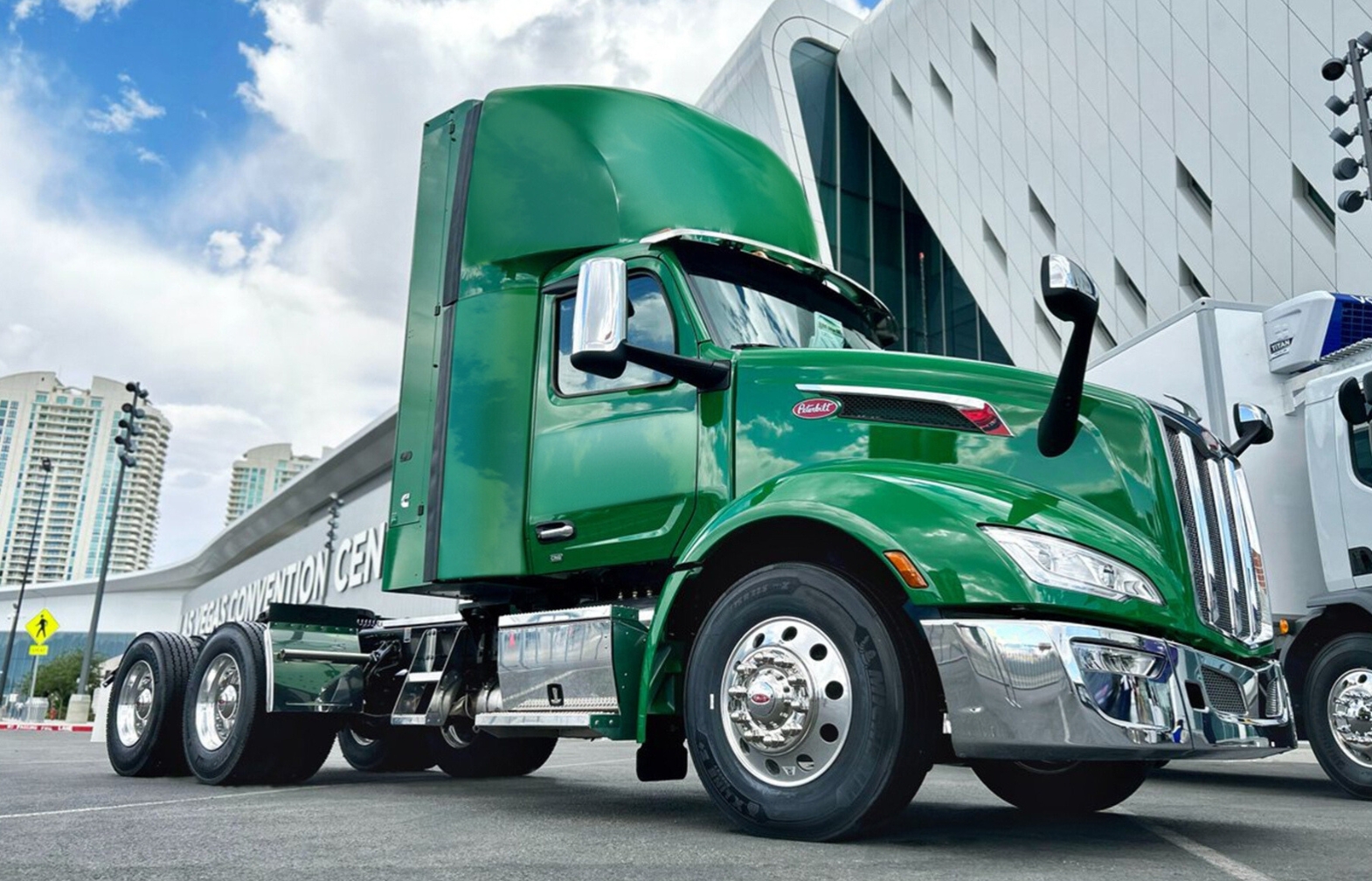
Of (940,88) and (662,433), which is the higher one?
(940,88)

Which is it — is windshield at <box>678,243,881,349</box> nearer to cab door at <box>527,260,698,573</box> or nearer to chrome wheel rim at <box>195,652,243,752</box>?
cab door at <box>527,260,698,573</box>

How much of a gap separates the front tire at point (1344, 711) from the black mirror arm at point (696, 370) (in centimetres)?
510

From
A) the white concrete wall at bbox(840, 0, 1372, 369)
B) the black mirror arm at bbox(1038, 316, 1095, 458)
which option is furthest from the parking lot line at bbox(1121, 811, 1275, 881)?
the white concrete wall at bbox(840, 0, 1372, 369)

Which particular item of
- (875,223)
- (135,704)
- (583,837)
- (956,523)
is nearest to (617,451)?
(583,837)

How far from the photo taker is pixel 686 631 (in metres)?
Result: 4.86

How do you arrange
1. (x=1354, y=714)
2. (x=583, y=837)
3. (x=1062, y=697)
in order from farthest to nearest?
(x=1354, y=714) → (x=583, y=837) → (x=1062, y=697)

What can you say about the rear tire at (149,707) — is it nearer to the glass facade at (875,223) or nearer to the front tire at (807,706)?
the front tire at (807,706)

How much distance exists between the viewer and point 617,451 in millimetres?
5453

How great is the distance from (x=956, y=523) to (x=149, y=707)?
19.3 feet

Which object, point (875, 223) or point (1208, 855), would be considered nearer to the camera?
point (1208, 855)

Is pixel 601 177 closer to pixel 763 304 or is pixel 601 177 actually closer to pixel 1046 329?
pixel 763 304

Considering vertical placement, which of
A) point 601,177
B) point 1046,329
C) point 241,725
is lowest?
point 241,725

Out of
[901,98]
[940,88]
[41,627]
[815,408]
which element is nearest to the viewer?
[815,408]

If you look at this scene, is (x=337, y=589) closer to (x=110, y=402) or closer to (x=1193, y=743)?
(x=1193, y=743)
